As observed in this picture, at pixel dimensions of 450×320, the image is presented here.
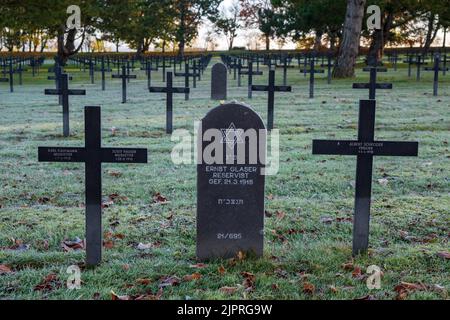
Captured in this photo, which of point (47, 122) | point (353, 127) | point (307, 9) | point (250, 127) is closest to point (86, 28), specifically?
point (307, 9)

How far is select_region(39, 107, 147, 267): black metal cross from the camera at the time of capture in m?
5.24

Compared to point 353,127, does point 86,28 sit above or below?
above

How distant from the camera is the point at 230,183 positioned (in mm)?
5207

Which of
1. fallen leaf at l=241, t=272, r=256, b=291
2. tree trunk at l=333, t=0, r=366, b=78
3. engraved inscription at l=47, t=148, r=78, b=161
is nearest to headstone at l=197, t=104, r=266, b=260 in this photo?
fallen leaf at l=241, t=272, r=256, b=291

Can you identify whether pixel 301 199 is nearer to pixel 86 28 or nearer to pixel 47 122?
pixel 47 122

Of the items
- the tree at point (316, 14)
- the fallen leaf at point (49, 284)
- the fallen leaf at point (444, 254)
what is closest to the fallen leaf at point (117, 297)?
the fallen leaf at point (49, 284)

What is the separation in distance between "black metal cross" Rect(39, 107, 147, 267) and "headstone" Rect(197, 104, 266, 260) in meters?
0.56

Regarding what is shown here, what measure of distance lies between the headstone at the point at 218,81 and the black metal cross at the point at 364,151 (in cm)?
1774

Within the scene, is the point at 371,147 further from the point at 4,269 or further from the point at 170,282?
the point at 4,269

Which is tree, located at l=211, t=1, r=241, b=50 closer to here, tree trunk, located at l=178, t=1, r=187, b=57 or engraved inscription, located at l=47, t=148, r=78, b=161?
tree trunk, located at l=178, t=1, r=187, b=57

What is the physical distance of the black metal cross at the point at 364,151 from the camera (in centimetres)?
552

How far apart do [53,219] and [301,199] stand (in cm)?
283

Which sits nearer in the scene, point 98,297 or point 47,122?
point 98,297

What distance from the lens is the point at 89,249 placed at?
5.30 m
